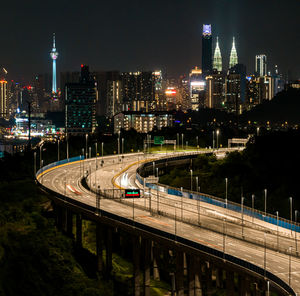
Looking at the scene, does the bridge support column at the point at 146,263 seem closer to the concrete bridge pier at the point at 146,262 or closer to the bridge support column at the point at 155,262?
the concrete bridge pier at the point at 146,262

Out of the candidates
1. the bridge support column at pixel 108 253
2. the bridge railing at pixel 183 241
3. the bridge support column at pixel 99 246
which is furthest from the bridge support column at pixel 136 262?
the bridge support column at pixel 99 246

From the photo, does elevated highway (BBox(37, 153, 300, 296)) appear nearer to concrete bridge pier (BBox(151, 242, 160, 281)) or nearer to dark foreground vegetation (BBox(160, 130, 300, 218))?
concrete bridge pier (BBox(151, 242, 160, 281))

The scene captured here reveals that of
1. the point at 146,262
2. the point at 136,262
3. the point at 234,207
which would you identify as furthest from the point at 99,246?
the point at 234,207

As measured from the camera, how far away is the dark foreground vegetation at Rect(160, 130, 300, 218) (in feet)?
271

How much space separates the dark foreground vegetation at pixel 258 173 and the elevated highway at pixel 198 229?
2126 centimetres

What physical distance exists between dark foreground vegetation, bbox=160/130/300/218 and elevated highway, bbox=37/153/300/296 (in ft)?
69.7

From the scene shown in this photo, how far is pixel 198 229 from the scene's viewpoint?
155 feet

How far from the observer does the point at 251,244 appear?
139ft

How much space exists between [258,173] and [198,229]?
156 ft

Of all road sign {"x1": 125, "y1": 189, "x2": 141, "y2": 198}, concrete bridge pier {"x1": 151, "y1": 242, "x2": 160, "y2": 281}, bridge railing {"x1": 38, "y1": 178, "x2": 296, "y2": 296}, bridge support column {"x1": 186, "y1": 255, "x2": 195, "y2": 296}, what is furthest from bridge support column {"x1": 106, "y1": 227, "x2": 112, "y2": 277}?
bridge support column {"x1": 186, "y1": 255, "x2": 195, "y2": 296}

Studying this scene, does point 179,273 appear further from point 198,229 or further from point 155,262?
point 155,262

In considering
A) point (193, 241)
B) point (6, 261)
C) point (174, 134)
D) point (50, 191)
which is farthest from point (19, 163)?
point (174, 134)

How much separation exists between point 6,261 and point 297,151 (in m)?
59.6

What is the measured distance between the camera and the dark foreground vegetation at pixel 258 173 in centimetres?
8275
